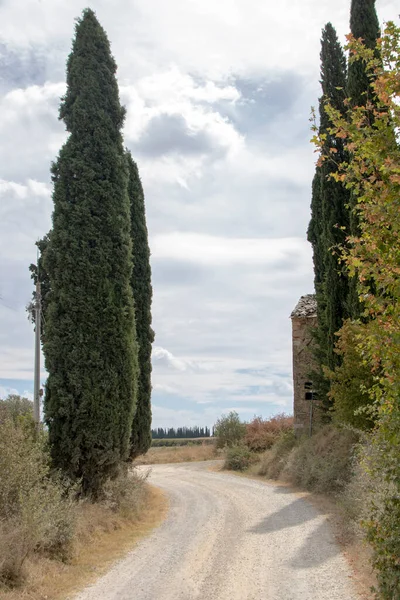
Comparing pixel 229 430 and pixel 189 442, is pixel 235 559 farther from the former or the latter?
pixel 189 442

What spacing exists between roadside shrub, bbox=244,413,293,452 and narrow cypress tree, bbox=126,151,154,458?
46.8 feet

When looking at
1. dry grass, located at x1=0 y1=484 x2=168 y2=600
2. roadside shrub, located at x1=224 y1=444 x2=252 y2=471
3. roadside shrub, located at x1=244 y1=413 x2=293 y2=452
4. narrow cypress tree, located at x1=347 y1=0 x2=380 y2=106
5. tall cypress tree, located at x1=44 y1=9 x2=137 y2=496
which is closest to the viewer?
dry grass, located at x1=0 y1=484 x2=168 y2=600

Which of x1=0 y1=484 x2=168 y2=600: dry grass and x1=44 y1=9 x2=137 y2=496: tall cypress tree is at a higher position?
x1=44 y1=9 x2=137 y2=496: tall cypress tree

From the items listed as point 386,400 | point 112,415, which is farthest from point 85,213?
point 386,400

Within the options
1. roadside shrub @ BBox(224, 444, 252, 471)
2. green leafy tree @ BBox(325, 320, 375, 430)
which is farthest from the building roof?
green leafy tree @ BBox(325, 320, 375, 430)

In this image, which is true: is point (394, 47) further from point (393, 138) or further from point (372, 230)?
point (372, 230)

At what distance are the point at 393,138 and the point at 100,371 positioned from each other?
910 cm

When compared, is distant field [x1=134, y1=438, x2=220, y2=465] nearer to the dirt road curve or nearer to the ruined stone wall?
the ruined stone wall

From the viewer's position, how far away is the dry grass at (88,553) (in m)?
7.97

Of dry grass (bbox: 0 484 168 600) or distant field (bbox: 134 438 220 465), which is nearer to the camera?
dry grass (bbox: 0 484 168 600)

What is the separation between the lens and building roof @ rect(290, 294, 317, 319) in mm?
27391

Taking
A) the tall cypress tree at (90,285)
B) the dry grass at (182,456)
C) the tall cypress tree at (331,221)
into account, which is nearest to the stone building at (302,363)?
the tall cypress tree at (331,221)

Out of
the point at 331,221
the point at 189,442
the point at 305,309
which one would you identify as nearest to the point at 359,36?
the point at 331,221

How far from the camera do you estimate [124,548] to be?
1083 centimetres
